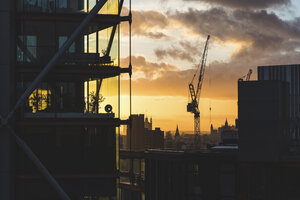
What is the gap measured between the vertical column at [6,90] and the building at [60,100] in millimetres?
79

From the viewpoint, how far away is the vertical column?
143ft

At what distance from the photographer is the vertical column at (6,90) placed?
143 feet

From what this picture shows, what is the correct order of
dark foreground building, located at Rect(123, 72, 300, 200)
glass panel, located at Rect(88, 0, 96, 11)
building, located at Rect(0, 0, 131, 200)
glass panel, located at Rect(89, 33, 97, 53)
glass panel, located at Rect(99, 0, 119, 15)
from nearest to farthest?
building, located at Rect(0, 0, 131, 200) → glass panel, located at Rect(89, 33, 97, 53) → glass panel, located at Rect(88, 0, 96, 11) → glass panel, located at Rect(99, 0, 119, 15) → dark foreground building, located at Rect(123, 72, 300, 200)

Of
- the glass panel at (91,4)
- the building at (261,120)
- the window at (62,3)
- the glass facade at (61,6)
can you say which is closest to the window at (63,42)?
the glass facade at (61,6)

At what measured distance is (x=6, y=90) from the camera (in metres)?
43.7

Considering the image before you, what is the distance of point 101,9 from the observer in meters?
46.3

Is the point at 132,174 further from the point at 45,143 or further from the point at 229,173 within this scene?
the point at 45,143

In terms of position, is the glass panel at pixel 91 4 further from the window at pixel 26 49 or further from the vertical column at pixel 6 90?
the vertical column at pixel 6 90

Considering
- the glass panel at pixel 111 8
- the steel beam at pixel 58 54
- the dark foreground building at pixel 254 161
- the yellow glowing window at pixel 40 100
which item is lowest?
the dark foreground building at pixel 254 161

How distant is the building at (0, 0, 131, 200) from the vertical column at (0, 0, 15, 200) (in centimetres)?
8

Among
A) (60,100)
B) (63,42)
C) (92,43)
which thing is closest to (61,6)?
(63,42)

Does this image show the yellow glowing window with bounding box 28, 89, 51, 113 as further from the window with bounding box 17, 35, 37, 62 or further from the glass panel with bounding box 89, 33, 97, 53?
the glass panel with bounding box 89, 33, 97, 53

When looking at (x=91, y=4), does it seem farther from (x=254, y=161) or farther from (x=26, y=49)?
(x=254, y=161)

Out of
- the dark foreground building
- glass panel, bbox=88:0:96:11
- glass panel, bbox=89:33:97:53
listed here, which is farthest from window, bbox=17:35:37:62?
the dark foreground building
